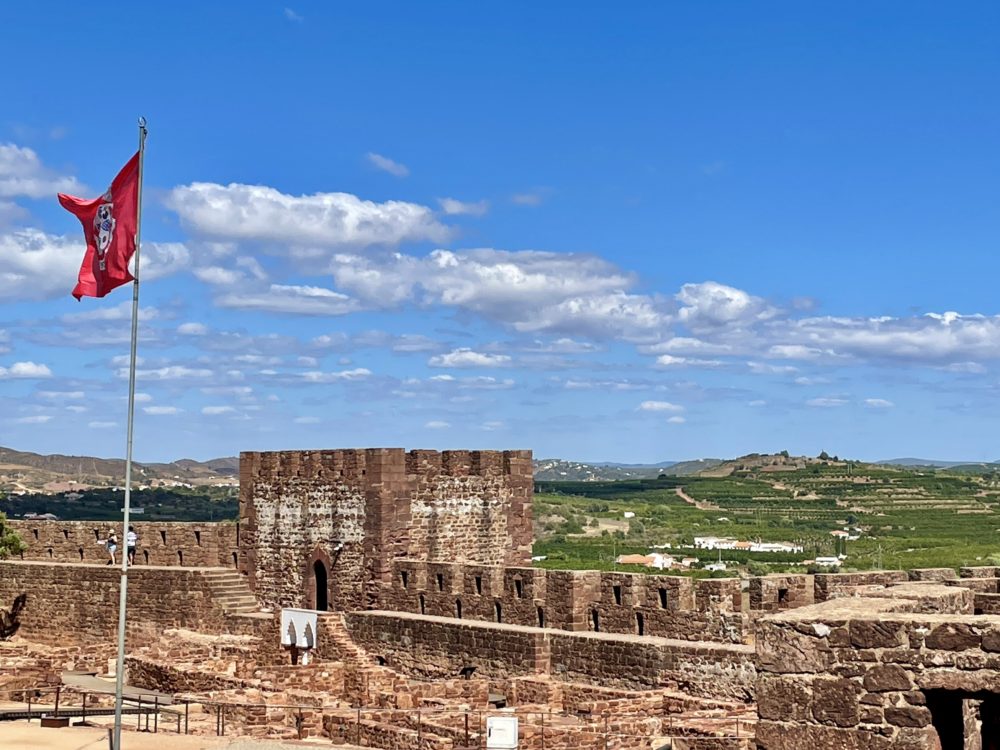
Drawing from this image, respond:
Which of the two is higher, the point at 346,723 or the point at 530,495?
the point at 530,495

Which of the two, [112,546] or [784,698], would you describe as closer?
[784,698]

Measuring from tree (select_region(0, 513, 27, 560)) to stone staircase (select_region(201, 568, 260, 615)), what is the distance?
812 centimetres

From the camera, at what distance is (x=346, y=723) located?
1825 cm

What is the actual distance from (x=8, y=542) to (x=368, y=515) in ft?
41.7

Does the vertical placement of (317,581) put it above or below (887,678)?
below

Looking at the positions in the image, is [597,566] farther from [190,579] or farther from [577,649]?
[577,649]

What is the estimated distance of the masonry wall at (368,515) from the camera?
25.5m

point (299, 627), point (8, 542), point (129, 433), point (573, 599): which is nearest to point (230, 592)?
point (299, 627)

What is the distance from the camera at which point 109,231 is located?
16.7 meters

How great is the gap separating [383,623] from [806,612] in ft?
54.1

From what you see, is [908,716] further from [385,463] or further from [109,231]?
[385,463]

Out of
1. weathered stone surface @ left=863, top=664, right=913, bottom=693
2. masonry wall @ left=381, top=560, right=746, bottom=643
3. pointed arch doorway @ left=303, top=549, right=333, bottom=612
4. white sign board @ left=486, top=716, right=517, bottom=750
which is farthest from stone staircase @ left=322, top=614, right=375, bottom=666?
weathered stone surface @ left=863, top=664, right=913, bottom=693

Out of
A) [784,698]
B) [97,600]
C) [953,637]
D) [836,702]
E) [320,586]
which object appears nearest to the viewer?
[953,637]

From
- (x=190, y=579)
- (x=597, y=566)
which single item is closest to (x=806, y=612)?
(x=190, y=579)
